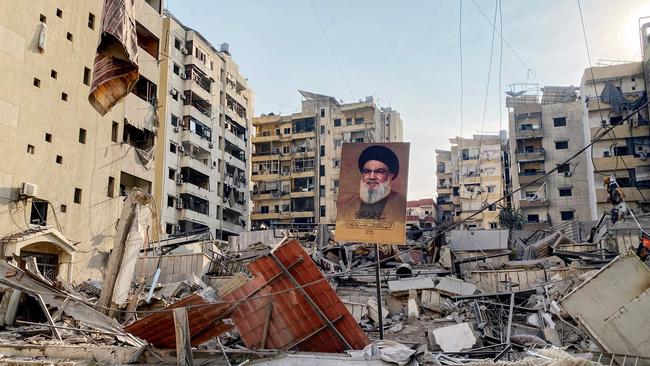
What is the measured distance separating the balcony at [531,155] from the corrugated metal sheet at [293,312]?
55479 mm

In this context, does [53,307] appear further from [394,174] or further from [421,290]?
[421,290]

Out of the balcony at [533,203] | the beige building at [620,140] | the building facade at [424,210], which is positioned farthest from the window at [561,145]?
the building facade at [424,210]

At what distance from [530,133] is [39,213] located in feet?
167

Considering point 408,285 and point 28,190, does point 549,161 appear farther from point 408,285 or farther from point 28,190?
point 28,190

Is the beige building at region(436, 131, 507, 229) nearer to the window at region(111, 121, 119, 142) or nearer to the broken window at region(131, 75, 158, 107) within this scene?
the broken window at region(131, 75, 158, 107)

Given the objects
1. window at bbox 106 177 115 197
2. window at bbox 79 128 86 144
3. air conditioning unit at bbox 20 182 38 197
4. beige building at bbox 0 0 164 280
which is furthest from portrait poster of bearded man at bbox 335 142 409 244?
window at bbox 106 177 115 197

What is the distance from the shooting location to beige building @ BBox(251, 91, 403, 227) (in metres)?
67.2

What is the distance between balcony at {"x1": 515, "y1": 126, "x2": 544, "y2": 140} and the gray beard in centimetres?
5447

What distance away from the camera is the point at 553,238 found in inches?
1091

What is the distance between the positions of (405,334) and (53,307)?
31.5ft

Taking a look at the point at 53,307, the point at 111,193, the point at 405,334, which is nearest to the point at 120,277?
the point at 53,307

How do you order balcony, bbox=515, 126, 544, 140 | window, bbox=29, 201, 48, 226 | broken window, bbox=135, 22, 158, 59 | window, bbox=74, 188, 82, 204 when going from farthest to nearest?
balcony, bbox=515, 126, 544, 140 < broken window, bbox=135, 22, 158, 59 < window, bbox=74, 188, 82, 204 < window, bbox=29, 201, 48, 226

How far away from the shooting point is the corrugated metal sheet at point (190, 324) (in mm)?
8250

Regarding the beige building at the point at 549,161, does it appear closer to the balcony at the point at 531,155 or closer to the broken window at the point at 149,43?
the balcony at the point at 531,155
